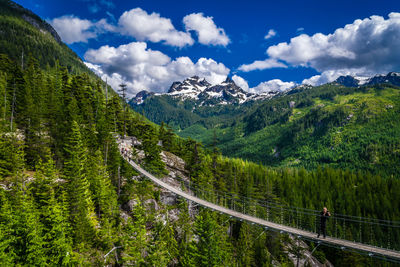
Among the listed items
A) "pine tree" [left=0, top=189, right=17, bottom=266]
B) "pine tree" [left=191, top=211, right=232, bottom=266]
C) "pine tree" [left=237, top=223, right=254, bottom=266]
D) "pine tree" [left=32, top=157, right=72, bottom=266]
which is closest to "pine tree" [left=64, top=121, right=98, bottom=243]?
"pine tree" [left=32, top=157, right=72, bottom=266]

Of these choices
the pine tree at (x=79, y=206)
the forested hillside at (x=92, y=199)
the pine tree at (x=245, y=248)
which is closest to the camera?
the forested hillside at (x=92, y=199)

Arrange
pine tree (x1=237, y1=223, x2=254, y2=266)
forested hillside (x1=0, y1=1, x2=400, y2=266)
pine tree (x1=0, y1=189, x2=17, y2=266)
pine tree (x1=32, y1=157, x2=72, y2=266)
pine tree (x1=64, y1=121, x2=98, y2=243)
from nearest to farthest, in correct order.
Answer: pine tree (x1=0, y1=189, x2=17, y2=266) < pine tree (x1=32, y1=157, x2=72, y2=266) < forested hillside (x1=0, y1=1, x2=400, y2=266) < pine tree (x1=64, y1=121, x2=98, y2=243) < pine tree (x1=237, y1=223, x2=254, y2=266)

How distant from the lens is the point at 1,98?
38469mm

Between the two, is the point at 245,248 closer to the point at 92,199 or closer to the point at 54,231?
the point at 92,199

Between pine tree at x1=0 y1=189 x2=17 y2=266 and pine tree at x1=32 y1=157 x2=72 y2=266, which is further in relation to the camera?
pine tree at x1=32 y1=157 x2=72 y2=266

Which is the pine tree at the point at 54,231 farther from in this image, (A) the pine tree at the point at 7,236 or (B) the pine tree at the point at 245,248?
(B) the pine tree at the point at 245,248

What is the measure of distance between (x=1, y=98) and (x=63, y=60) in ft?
500

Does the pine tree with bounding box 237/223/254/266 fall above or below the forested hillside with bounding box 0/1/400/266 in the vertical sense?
below

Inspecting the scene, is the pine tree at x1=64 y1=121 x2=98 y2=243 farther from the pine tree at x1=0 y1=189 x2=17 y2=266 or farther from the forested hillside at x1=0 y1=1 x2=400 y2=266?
the pine tree at x1=0 y1=189 x2=17 y2=266

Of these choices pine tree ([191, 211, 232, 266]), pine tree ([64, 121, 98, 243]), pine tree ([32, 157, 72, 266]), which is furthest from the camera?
pine tree ([64, 121, 98, 243])

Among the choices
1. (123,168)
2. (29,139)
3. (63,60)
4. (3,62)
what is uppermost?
(63,60)

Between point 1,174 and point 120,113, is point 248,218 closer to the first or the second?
point 1,174

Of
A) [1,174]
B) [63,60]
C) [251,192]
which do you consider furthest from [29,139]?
[63,60]

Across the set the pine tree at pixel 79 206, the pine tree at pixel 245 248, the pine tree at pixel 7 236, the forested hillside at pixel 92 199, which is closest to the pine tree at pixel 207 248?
the forested hillside at pixel 92 199
